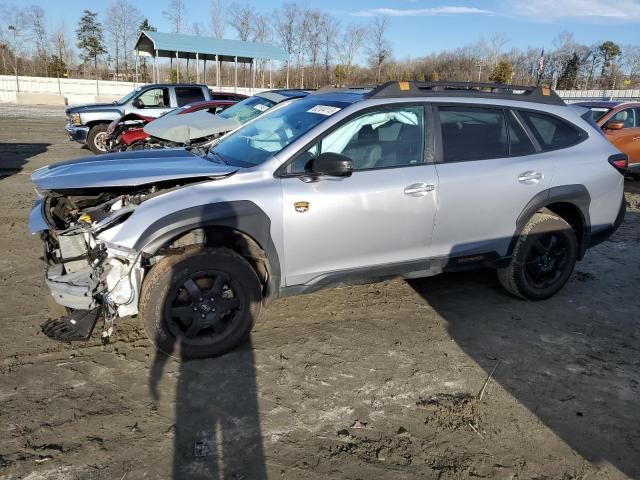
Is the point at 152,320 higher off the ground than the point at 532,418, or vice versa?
the point at 152,320

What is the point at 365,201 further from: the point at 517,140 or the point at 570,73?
the point at 570,73

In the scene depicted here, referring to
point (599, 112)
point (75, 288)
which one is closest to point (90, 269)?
point (75, 288)

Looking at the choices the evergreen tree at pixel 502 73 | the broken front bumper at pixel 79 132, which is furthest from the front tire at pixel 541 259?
the evergreen tree at pixel 502 73

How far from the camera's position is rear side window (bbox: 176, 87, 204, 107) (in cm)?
1367

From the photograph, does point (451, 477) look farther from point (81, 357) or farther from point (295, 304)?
point (81, 357)

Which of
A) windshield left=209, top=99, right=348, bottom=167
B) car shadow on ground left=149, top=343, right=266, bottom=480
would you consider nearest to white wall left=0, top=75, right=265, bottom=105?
windshield left=209, top=99, right=348, bottom=167

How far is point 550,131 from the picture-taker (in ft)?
14.8

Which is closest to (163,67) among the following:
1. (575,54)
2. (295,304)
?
(575,54)

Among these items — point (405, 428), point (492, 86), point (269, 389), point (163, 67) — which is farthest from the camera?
point (163, 67)

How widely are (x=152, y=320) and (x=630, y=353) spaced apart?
3589 mm

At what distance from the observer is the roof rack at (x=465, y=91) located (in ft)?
13.1

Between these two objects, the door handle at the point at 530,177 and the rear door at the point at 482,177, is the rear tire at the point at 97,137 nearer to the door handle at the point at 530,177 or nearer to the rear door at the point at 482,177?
the rear door at the point at 482,177

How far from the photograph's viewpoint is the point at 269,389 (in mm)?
3199

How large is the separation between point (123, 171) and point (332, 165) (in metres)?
1.46
